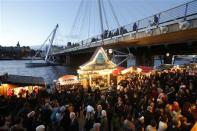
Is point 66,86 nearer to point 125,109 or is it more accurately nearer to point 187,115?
point 125,109

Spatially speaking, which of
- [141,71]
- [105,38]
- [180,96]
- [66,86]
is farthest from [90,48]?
[180,96]

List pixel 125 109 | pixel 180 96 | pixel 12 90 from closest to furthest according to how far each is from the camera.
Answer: pixel 125 109, pixel 180 96, pixel 12 90

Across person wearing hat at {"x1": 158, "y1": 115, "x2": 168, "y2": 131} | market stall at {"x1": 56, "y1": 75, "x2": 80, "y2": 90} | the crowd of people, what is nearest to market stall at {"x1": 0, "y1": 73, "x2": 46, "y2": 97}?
market stall at {"x1": 56, "y1": 75, "x2": 80, "y2": 90}

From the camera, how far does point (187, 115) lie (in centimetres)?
1213

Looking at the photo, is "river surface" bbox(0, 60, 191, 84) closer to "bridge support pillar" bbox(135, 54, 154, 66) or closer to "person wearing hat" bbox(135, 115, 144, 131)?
"bridge support pillar" bbox(135, 54, 154, 66)

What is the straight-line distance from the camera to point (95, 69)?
24844mm

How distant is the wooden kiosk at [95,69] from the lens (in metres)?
24.6

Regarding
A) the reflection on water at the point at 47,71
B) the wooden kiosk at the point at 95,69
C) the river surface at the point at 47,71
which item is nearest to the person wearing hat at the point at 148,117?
the wooden kiosk at the point at 95,69

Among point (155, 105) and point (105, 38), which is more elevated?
point (105, 38)

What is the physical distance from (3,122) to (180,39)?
1324 cm

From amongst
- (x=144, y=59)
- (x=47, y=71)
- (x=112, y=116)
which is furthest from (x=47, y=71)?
(x=112, y=116)

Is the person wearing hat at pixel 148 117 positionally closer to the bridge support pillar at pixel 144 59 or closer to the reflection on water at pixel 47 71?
the bridge support pillar at pixel 144 59

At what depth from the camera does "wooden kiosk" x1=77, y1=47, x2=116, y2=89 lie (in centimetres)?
2460

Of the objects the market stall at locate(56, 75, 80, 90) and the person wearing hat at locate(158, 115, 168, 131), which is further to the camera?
the market stall at locate(56, 75, 80, 90)
